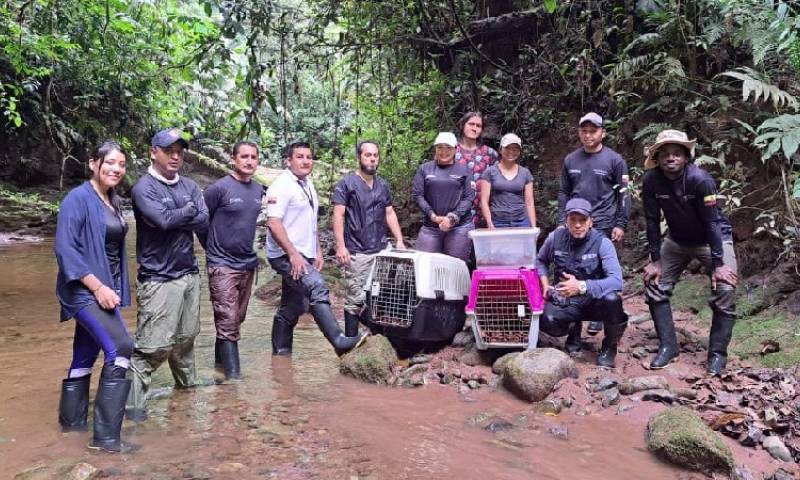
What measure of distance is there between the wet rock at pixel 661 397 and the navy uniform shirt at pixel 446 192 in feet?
7.51

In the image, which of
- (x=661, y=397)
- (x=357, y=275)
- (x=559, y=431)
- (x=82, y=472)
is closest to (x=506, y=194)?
(x=357, y=275)

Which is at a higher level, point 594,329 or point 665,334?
point 665,334

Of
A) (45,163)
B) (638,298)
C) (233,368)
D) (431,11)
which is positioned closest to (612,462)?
(233,368)

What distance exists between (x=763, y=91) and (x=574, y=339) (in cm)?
307

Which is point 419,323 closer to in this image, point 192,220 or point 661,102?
point 192,220

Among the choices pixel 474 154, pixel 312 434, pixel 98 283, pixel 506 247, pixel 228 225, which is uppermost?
pixel 474 154

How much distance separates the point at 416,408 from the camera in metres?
4.34

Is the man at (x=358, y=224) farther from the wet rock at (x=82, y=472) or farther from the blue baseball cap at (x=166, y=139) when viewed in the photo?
the wet rock at (x=82, y=472)

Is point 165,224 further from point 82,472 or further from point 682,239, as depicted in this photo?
point 682,239

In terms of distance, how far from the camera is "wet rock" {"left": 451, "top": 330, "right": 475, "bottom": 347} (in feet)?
17.4

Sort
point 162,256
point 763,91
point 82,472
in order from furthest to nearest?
point 763,91 < point 162,256 < point 82,472

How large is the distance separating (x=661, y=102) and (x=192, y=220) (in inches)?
215

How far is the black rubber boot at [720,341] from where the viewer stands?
4.48 m

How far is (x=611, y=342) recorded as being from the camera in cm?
477
